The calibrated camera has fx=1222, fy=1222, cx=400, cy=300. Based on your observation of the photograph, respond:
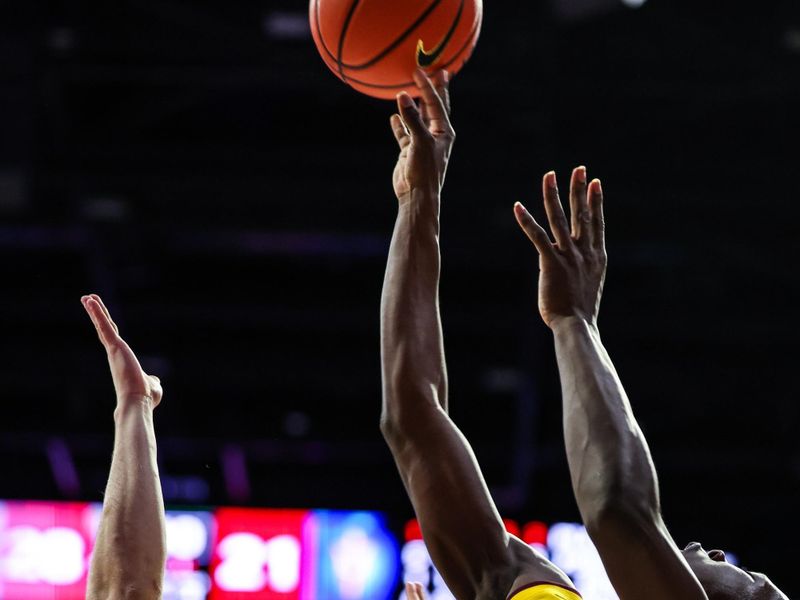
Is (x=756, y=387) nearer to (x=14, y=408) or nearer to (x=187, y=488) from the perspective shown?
(x=187, y=488)

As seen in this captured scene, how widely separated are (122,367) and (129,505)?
0.30 metres

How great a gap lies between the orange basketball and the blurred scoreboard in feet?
13.1

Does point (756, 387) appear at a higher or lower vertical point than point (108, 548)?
higher

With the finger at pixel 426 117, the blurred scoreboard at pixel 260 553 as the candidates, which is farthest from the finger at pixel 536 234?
the blurred scoreboard at pixel 260 553

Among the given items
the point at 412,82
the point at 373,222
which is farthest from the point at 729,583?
the point at 373,222

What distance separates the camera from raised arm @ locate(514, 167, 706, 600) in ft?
4.86

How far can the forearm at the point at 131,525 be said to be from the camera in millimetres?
2133

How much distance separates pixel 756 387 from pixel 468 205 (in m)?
3.90

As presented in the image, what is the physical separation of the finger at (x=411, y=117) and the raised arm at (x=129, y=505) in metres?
0.72

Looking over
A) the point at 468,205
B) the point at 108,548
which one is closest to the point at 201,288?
the point at 468,205

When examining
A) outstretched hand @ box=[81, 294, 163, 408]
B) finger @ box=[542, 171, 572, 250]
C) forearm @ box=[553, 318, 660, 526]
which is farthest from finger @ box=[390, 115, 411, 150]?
forearm @ box=[553, 318, 660, 526]

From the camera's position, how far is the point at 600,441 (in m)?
1.58

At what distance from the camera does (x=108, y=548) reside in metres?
2.18

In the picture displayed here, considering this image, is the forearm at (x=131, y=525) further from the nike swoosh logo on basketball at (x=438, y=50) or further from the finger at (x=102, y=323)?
the nike swoosh logo on basketball at (x=438, y=50)
